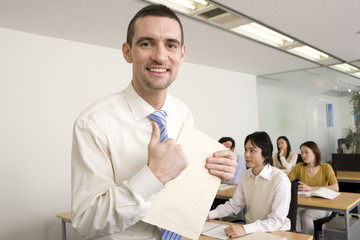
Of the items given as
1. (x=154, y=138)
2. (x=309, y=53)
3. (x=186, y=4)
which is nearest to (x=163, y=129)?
(x=154, y=138)

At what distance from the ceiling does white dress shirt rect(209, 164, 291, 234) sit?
175 centimetres

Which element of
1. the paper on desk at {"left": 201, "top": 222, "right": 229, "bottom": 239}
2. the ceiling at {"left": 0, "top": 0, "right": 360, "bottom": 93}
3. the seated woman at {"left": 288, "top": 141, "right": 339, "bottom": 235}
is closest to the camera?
the paper on desk at {"left": 201, "top": 222, "right": 229, "bottom": 239}

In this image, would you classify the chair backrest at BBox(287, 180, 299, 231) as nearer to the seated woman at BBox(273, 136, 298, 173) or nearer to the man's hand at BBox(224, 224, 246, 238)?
the man's hand at BBox(224, 224, 246, 238)

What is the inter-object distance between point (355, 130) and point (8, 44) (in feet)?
21.0

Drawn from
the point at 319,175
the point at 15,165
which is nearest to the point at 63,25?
the point at 15,165

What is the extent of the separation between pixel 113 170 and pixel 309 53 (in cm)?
559

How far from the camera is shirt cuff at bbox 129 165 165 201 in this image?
824 mm

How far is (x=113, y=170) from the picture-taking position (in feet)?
3.30

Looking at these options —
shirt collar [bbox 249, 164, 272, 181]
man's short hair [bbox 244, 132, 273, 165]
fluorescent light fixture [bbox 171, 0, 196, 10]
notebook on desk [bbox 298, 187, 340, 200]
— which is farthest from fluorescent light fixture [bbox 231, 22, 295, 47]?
notebook on desk [bbox 298, 187, 340, 200]

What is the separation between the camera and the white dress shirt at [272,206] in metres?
2.30

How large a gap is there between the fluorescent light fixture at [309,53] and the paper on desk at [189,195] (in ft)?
15.9

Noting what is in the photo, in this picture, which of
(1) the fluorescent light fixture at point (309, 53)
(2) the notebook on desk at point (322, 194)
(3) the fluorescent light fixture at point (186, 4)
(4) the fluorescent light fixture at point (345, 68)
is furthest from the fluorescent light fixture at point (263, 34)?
(4) the fluorescent light fixture at point (345, 68)

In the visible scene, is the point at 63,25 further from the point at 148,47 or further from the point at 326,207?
the point at 326,207

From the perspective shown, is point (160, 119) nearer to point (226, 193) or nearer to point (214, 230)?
point (214, 230)
